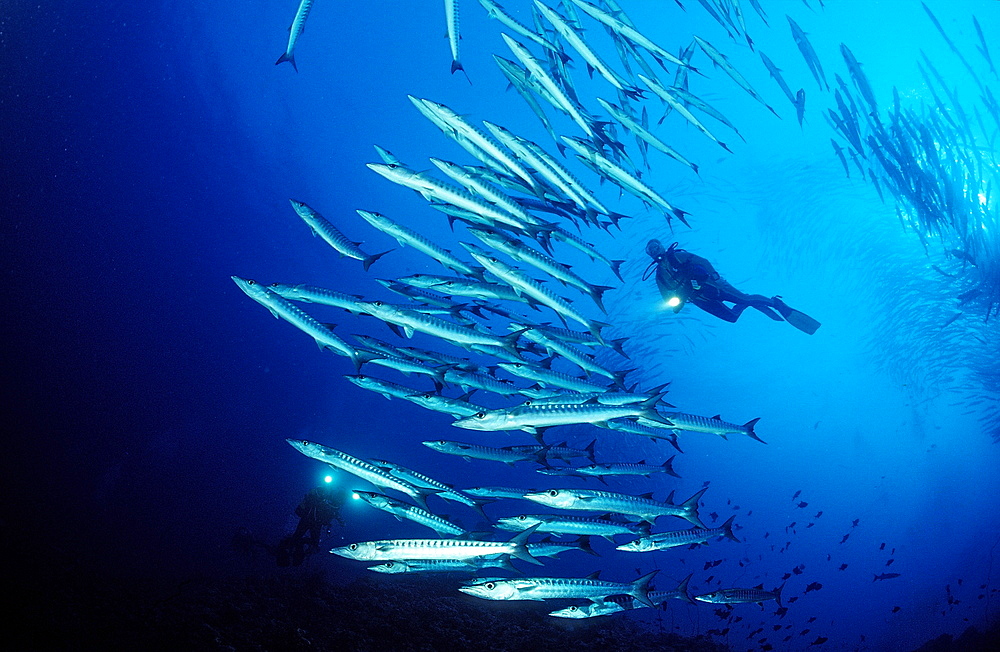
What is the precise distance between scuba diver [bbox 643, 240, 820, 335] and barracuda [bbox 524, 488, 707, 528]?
17.0 ft

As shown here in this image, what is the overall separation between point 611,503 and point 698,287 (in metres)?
6.20

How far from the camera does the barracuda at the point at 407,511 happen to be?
4.67m

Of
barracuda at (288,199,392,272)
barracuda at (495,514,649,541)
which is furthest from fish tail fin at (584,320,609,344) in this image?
barracuda at (288,199,392,272)

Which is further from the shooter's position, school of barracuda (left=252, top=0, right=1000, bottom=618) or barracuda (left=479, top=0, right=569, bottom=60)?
barracuda (left=479, top=0, right=569, bottom=60)

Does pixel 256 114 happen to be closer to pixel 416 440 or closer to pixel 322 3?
pixel 322 3

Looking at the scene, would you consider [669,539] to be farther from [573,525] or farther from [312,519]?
[312,519]

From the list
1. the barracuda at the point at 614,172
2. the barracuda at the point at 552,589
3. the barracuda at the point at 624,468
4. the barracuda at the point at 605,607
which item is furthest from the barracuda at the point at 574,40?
the barracuda at the point at 605,607

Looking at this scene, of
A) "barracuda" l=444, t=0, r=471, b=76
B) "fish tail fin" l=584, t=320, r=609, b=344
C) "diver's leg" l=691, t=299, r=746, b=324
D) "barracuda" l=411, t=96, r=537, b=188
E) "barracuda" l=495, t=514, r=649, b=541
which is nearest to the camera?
"barracuda" l=411, t=96, r=537, b=188

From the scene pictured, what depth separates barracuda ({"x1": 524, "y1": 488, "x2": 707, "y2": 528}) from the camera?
4055mm

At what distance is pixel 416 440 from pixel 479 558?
42.1m

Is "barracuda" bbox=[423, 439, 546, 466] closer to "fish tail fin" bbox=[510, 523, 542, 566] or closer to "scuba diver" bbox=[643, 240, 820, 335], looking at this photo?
"fish tail fin" bbox=[510, 523, 542, 566]

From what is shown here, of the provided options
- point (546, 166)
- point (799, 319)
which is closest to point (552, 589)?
point (546, 166)

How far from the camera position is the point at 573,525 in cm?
495

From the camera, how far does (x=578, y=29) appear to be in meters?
4.59
